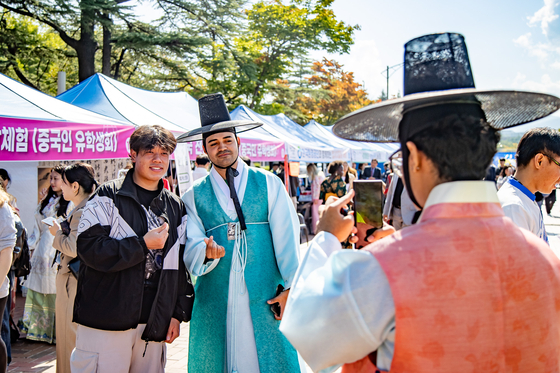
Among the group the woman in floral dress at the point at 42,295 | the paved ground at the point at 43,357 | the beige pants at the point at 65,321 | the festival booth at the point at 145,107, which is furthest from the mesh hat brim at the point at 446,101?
the festival booth at the point at 145,107

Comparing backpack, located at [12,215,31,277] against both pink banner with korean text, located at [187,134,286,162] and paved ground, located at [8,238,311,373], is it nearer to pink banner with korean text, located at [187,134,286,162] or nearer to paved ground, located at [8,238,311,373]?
paved ground, located at [8,238,311,373]

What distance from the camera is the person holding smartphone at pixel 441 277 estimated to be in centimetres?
92

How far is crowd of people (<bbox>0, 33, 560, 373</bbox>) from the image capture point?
0.93 metres

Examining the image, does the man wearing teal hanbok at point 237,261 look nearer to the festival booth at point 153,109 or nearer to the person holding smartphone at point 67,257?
the person holding smartphone at point 67,257

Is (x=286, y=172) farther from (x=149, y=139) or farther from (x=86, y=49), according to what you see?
(x=86, y=49)

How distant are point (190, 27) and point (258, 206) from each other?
14.1 m

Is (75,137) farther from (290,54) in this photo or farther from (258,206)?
(290,54)

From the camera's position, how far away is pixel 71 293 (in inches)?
122

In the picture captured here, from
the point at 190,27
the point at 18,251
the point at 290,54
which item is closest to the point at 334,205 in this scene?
the point at 18,251

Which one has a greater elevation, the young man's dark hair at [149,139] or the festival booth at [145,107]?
the festival booth at [145,107]

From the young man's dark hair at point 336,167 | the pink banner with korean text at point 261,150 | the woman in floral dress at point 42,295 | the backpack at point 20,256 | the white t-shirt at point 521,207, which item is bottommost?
the woman in floral dress at point 42,295

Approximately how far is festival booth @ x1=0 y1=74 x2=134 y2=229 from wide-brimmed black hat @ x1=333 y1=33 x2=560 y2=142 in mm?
3303

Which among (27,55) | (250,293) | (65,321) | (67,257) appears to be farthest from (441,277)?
(27,55)

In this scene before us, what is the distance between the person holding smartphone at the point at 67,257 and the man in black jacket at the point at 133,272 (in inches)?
37.9
